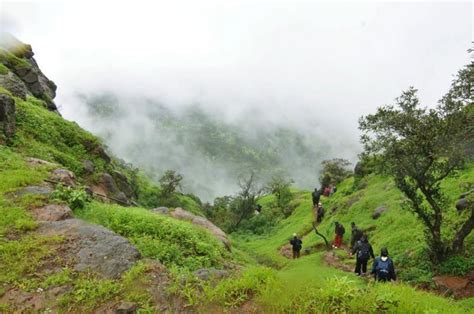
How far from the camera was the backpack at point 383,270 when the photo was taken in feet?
54.0

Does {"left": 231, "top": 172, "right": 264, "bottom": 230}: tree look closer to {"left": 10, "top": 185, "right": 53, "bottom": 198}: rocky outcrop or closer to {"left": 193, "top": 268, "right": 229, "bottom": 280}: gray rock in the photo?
{"left": 10, "top": 185, "right": 53, "bottom": 198}: rocky outcrop

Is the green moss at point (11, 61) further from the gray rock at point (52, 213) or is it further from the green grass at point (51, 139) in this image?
the gray rock at point (52, 213)

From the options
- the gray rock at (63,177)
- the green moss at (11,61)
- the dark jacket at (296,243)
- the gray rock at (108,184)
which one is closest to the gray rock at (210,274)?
the gray rock at (63,177)

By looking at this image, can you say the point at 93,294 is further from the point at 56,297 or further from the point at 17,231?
the point at 17,231

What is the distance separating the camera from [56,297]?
428 inches

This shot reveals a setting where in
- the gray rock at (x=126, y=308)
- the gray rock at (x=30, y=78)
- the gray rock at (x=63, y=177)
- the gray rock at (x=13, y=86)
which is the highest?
the gray rock at (x=30, y=78)

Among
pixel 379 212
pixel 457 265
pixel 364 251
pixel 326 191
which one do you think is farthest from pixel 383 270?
pixel 326 191

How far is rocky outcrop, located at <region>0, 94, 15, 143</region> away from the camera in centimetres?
2552

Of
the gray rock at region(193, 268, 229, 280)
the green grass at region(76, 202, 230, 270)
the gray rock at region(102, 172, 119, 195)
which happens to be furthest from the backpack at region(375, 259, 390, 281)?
the gray rock at region(102, 172, 119, 195)

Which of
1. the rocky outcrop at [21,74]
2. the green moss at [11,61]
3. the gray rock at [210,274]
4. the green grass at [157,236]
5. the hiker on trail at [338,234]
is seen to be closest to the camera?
the gray rock at [210,274]

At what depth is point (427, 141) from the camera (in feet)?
70.9

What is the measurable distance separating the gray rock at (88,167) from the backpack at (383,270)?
2121 centimetres

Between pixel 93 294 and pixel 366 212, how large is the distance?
110 ft

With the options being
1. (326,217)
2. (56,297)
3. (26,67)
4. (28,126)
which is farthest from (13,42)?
(56,297)
